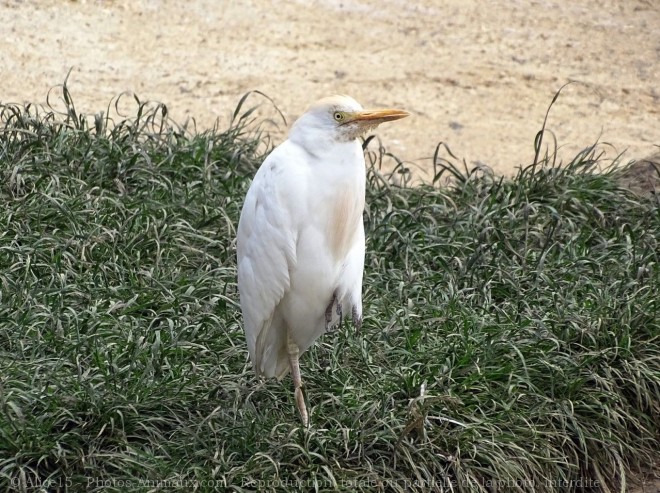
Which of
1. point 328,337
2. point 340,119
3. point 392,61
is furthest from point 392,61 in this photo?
point 340,119

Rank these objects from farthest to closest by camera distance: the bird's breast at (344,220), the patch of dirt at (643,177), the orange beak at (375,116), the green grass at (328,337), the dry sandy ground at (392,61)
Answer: the dry sandy ground at (392,61)
the patch of dirt at (643,177)
the green grass at (328,337)
the bird's breast at (344,220)
the orange beak at (375,116)

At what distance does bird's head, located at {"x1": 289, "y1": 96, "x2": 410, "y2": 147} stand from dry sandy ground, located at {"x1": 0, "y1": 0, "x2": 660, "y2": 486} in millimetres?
2382

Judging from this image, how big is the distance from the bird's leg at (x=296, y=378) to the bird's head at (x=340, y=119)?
752 millimetres

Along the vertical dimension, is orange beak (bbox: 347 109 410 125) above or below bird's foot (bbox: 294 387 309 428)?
above

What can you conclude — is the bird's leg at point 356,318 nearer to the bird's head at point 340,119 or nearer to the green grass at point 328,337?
the green grass at point 328,337

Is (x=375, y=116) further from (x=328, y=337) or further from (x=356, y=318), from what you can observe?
(x=328, y=337)

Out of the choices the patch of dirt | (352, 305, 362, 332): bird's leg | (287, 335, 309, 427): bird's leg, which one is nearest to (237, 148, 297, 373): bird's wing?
(287, 335, 309, 427): bird's leg

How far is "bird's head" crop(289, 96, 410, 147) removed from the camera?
3525mm

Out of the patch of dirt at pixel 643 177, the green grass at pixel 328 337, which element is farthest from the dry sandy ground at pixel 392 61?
the green grass at pixel 328 337

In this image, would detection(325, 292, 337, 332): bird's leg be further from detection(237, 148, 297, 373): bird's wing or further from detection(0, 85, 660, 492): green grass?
detection(0, 85, 660, 492): green grass

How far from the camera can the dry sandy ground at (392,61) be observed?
654cm

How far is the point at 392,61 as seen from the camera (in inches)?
285

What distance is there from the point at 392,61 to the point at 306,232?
149 inches

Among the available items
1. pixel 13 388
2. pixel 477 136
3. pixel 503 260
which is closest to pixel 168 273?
pixel 13 388
